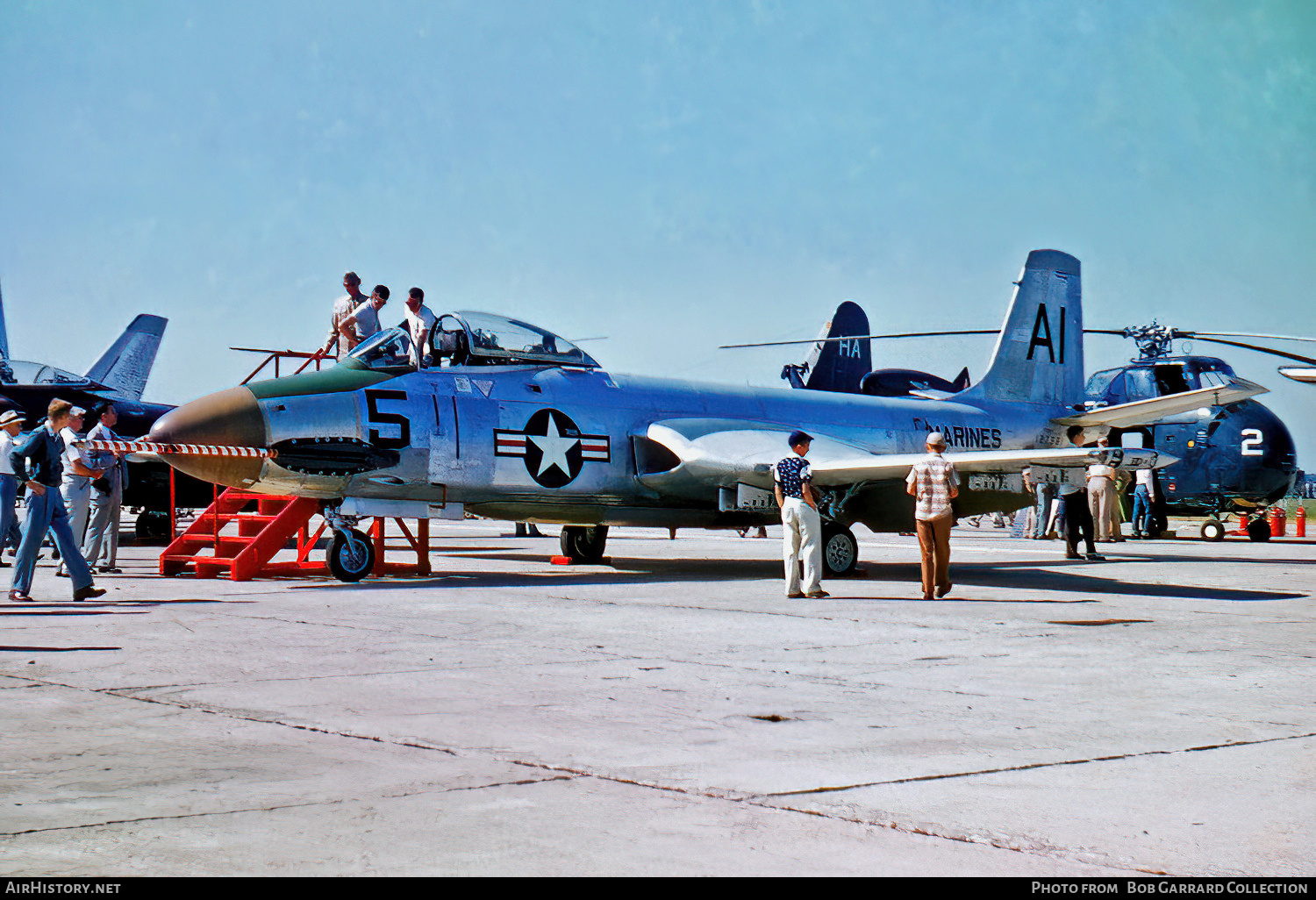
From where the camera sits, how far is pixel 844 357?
36375 millimetres

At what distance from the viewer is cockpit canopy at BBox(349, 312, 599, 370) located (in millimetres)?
13820

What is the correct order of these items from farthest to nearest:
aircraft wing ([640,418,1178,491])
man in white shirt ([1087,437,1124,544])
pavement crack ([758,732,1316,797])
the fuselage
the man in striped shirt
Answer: man in white shirt ([1087,437,1124,544]), aircraft wing ([640,418,1178,491]), the fuselage, the man in striped shirt, pavement crack ([758,732,1316,797])

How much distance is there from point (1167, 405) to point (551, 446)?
27.8 ft

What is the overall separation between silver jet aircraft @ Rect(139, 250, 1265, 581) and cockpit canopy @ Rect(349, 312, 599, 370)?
0.07 feet

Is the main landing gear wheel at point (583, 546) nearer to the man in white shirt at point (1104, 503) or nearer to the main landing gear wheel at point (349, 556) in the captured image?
the main landing gear wheel at point (349, 556)

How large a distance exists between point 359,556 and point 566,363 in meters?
3.50

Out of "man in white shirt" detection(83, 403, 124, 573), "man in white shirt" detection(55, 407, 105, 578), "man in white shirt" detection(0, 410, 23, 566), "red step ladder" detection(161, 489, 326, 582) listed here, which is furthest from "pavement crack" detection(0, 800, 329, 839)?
"man in white shirt" detection(83, 403, 124, 573)

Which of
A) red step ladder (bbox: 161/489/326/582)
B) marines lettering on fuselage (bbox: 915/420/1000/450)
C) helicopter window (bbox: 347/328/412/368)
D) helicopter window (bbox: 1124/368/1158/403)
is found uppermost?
helicopter window (bbox: 1124/368/1158/403)

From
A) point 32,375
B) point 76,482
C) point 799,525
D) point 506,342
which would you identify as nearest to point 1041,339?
point 799,525

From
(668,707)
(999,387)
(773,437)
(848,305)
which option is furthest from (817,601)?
(848,305)

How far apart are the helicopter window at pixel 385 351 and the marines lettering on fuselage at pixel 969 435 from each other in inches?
313

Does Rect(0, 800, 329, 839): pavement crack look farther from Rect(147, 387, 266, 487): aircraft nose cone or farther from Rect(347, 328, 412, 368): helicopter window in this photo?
Rect(347, 328, 412, 368): helicopter window

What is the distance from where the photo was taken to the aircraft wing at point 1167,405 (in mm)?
15391

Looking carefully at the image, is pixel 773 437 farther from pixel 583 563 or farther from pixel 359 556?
pixel 359 556
